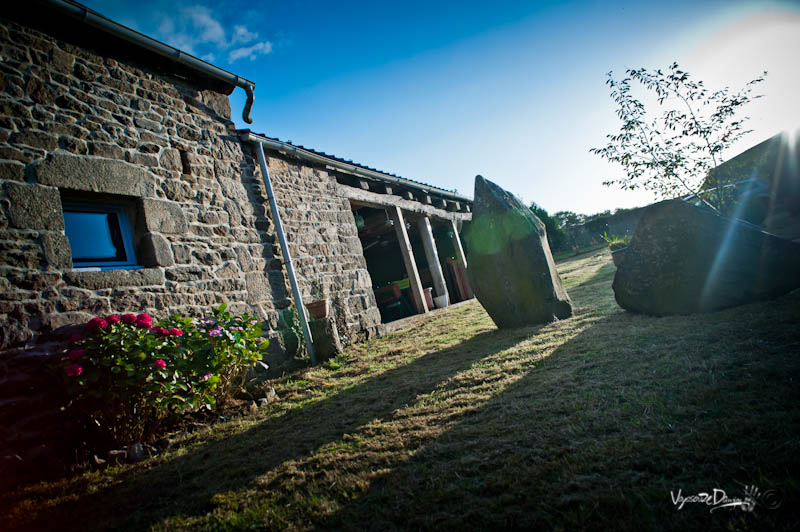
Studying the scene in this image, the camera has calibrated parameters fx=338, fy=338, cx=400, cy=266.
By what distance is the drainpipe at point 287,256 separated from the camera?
15.5ft

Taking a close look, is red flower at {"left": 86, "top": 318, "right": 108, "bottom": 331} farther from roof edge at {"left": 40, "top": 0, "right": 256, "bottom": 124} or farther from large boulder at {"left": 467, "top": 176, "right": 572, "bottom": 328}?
large boulder at {"left": 467, "top": 176, "right": 572, "bottom": 328}

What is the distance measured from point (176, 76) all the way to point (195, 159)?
3.82 ft

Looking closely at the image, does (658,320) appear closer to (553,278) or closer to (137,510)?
(553,278)

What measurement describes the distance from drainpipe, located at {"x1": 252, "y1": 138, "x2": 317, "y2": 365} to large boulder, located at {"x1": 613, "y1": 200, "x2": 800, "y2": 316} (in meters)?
3.90

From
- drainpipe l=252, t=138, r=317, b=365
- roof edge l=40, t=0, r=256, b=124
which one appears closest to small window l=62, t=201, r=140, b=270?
drainpipe l=252, t=138, r=317, b=365

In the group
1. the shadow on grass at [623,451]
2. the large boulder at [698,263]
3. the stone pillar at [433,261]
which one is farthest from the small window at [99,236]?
the stone pillar at [433,261]

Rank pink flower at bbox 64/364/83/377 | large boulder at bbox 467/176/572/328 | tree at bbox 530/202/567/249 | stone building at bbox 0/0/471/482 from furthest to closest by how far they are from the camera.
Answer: tree at bbox 530/202/567/249 → large boulder at bbox 467/176/572/328 → stone building at bbox 0/0/471/482 → pink flower at bbox 64/364/83/377

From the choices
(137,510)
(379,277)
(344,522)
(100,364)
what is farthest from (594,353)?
(379,277)

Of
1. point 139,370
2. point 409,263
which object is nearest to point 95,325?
point 139,370

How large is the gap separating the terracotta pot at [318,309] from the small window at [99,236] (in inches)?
84.5

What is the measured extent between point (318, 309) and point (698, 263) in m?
4.45

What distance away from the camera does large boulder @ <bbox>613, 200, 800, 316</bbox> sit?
2.89 meters

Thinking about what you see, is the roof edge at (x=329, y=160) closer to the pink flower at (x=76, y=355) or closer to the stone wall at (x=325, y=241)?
the stone wall at (x=325, y=241)

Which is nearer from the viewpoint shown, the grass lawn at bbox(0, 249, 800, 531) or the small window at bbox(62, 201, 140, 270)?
the grass lawn at bbox(0, 249, 800, 531)
